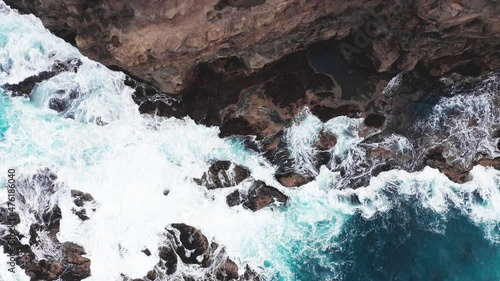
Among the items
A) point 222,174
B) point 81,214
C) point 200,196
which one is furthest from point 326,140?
point 81,214

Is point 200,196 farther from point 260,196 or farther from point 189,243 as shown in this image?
point 260,196

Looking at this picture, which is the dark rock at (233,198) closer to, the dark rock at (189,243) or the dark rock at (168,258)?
the dark rock at (189,243)

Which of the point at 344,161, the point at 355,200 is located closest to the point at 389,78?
the point at 344,161

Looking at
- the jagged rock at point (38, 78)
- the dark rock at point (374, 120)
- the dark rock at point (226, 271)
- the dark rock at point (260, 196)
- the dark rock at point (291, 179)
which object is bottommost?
the dark rock at point (226, 271)

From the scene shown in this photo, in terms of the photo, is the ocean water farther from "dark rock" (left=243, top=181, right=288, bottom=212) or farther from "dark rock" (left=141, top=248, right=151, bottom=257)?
"dark rock" (left=243, top=181, right=288, bottom=212)

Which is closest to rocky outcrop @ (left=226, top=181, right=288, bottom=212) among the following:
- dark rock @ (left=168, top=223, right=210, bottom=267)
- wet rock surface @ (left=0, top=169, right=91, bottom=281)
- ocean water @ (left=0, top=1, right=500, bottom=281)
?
ocean water @ (left=0, top=1, right=500, bottom=281)

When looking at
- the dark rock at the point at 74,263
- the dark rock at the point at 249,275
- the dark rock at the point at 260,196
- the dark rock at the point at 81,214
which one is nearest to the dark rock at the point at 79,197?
the dark rock at the point at 81,214
